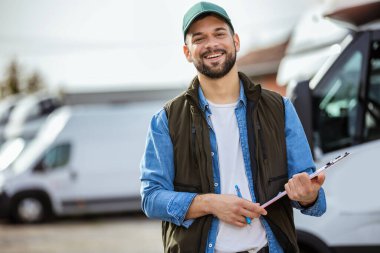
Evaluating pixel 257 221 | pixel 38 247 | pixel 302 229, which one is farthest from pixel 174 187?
pixel 38 247

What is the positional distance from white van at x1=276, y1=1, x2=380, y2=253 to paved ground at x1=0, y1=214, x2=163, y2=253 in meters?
5.25

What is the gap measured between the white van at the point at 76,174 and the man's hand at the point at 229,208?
11.1m

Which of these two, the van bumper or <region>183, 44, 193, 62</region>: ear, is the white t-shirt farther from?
the van bumper

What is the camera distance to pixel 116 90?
18859 mm

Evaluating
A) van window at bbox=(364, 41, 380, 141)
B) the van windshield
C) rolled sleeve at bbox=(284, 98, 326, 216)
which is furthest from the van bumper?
rolled sleeve at bbox=(284, 98, 326, 216)

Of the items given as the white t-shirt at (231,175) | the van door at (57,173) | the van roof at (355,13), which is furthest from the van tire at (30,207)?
the white t-shirt at (231,175)

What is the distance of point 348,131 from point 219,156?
2.27 metres

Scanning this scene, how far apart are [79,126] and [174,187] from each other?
11.5 metres

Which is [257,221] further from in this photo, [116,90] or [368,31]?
[116,90]

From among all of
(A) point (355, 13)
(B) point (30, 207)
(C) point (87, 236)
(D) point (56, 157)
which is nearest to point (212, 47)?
(A) point (355, 13)

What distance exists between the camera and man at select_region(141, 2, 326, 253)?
263 centimetres

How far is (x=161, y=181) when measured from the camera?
8.79 feet

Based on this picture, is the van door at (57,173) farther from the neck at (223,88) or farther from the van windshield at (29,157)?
the neck at (223,88)

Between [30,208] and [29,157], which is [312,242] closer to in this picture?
[30,208]
